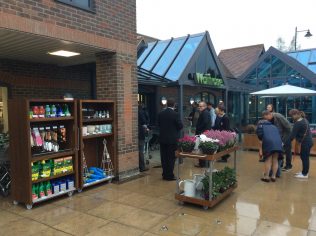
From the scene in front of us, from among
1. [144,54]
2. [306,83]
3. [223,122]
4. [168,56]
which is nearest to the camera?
[223,122]

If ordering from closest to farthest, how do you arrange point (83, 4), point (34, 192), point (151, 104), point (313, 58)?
1. point (34, 192)
2. point (83, 4)
3. point (151, 104)
4. point (313, 58)

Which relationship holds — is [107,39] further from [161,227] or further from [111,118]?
[161,227]

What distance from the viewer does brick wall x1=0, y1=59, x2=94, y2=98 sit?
23.3ft

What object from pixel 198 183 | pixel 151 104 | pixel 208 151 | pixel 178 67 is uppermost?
pixel 178 67

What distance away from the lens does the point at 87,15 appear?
5.84m

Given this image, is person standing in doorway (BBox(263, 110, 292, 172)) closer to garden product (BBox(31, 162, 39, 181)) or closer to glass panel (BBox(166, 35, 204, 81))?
glass panel (BBox(166, 35, 204, 81))

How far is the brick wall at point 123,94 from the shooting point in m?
6.54

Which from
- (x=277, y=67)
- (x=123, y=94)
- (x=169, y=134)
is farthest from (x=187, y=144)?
(x=277, y=67)

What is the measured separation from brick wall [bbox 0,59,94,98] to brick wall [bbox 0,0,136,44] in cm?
244

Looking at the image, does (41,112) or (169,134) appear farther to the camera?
(169,134)

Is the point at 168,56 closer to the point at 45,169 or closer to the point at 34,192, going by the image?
the point at 45,169

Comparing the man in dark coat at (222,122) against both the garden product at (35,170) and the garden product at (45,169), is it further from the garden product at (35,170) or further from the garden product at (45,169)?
the garden product at (35,170)

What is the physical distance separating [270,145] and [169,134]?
2.16m

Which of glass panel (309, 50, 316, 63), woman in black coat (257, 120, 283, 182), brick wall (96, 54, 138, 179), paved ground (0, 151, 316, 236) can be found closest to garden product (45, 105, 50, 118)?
paved ground (0, 151, 316, 236)
